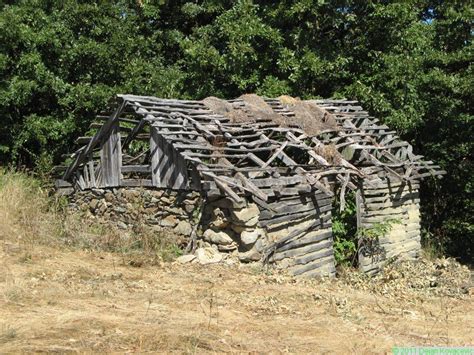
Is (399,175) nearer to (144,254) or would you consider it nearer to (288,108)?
(288,108)

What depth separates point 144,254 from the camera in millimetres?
9617

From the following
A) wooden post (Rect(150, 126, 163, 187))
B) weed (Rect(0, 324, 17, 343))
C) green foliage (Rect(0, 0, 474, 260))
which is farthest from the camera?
green foliage (Rect(0, 0, 474, 260))

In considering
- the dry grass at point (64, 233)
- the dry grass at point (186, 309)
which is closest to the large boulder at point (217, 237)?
the dry grass at point (186, 309)

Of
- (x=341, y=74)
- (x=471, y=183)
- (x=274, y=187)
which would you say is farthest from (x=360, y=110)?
(x=274, y=187)

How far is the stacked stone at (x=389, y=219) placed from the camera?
11516 mm

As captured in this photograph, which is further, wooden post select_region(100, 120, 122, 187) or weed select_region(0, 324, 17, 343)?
wooden post select_region(100, 120, 122, 187)

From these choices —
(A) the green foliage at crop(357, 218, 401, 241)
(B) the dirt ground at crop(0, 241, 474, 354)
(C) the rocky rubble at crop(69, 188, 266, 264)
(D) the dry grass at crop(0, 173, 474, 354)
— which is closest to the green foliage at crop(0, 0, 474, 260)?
(A) the green foliage at crop(357, 218, 401, 241)

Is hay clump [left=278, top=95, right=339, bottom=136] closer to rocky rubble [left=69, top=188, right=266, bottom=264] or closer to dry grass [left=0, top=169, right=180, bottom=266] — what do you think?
rocky rubble [left=69, top=188, right=266, bottom=264]

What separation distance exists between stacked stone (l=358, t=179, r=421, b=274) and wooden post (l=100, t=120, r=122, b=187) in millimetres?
4928

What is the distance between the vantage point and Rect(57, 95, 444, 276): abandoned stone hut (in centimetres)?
944

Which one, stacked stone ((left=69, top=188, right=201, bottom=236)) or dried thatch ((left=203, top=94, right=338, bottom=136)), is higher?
dried thatch ((left=203, top=94, right=338, bottom=136))

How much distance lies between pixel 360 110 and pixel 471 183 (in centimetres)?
392

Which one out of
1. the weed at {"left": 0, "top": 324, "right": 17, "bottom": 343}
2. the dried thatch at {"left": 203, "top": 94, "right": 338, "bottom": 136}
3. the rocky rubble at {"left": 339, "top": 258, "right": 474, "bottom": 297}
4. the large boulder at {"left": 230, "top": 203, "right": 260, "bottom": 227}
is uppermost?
the dried thatch at {"left": 203, "top": 94, "right": 338, "bottom": 136}

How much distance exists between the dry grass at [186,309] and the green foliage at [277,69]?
5811 millimetres
